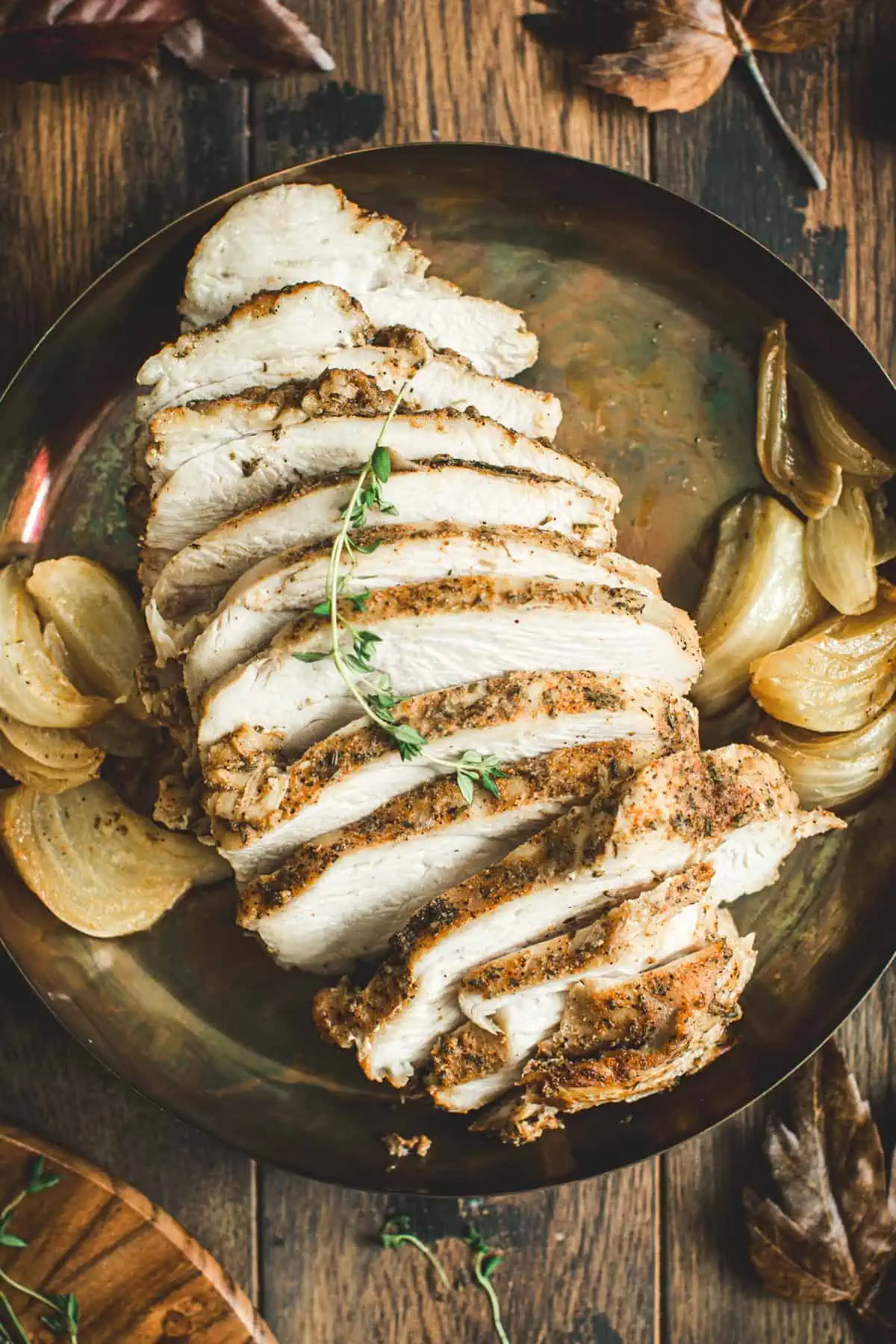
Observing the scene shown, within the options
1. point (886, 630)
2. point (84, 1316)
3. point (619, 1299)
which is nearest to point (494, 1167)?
point (619, 1299)

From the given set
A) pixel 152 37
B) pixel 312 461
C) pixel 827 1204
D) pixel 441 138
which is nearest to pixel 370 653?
pixel 312 461

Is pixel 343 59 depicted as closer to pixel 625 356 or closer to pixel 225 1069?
pixel 625 356

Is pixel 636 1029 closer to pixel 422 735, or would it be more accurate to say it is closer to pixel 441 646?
pixel 422 735

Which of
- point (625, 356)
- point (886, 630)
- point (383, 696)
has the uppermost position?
point (625, 356)

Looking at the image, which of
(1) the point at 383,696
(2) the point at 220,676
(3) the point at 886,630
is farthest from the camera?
(3) the point at 886,630

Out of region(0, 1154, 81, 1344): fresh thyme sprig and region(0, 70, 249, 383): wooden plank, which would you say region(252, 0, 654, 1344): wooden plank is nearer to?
region(0, 70, 249, 383): wooden plank
